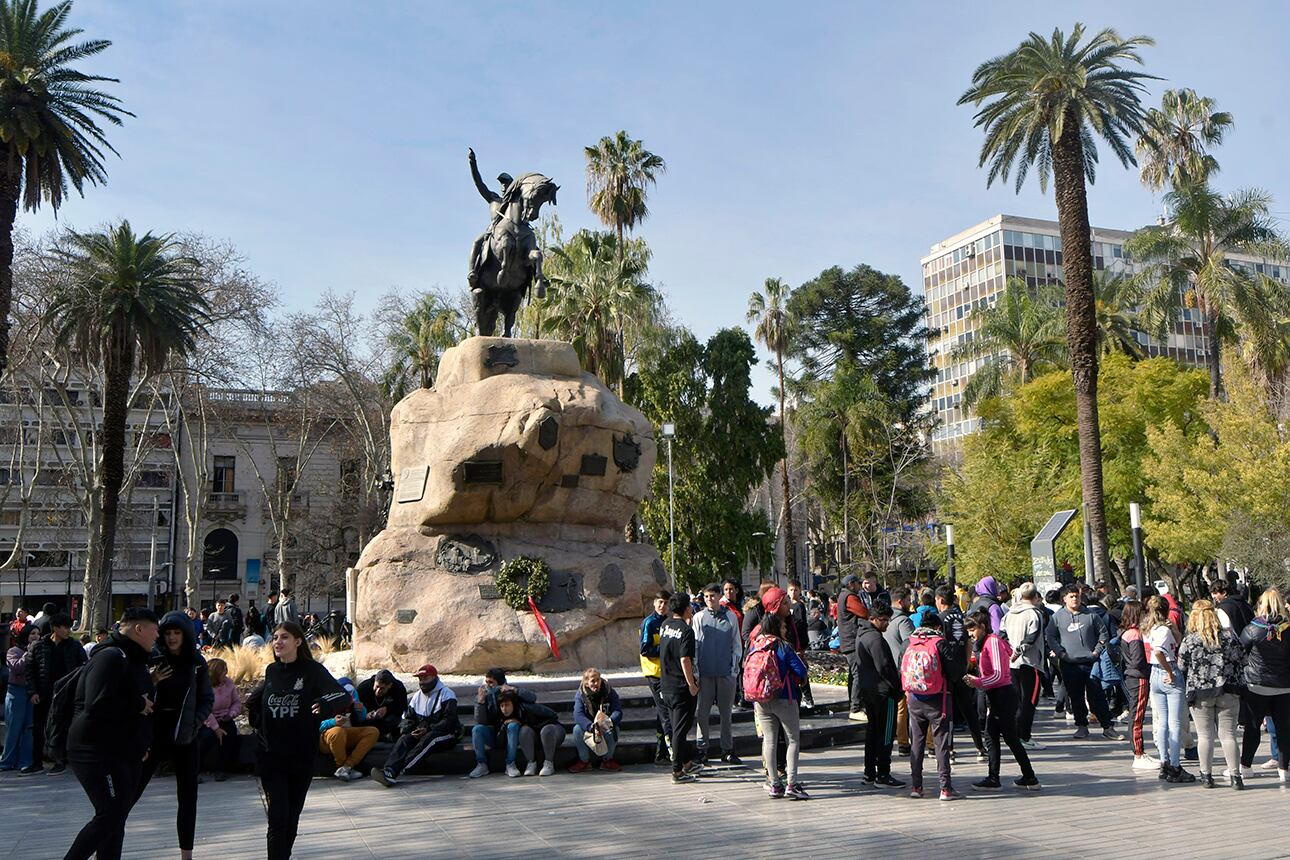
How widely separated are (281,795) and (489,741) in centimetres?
440

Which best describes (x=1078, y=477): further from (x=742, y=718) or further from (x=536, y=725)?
(x=536, y=725)

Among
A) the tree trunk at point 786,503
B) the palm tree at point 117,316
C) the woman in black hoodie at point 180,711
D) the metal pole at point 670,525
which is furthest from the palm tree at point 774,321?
the woman in black hoodie at point 180,711

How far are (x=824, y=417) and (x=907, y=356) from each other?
6406 mm

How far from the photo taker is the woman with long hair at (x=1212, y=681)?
28.9 feet

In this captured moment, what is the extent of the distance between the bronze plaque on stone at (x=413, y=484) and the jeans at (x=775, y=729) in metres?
7.24

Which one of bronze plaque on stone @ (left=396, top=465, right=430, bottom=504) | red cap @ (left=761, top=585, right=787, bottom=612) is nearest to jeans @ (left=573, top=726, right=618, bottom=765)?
red cap @ (left=761, top=585, right=787, bottom=612)

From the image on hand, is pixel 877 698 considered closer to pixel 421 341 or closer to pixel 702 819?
pixel 702 819

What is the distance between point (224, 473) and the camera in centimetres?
5416

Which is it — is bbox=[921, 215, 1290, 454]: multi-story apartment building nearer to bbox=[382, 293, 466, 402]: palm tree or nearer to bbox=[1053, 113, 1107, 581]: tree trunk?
bbox=[382, 293, 466, 402]: palm tree

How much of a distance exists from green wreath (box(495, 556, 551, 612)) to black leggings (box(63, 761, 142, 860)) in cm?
838

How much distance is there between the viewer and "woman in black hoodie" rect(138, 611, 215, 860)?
256 inches

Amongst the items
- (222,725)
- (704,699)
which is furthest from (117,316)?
(704,699)

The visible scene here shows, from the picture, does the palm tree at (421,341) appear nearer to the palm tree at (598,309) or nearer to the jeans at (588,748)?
the palm tree at (598,309)

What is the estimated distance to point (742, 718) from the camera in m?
12.5
